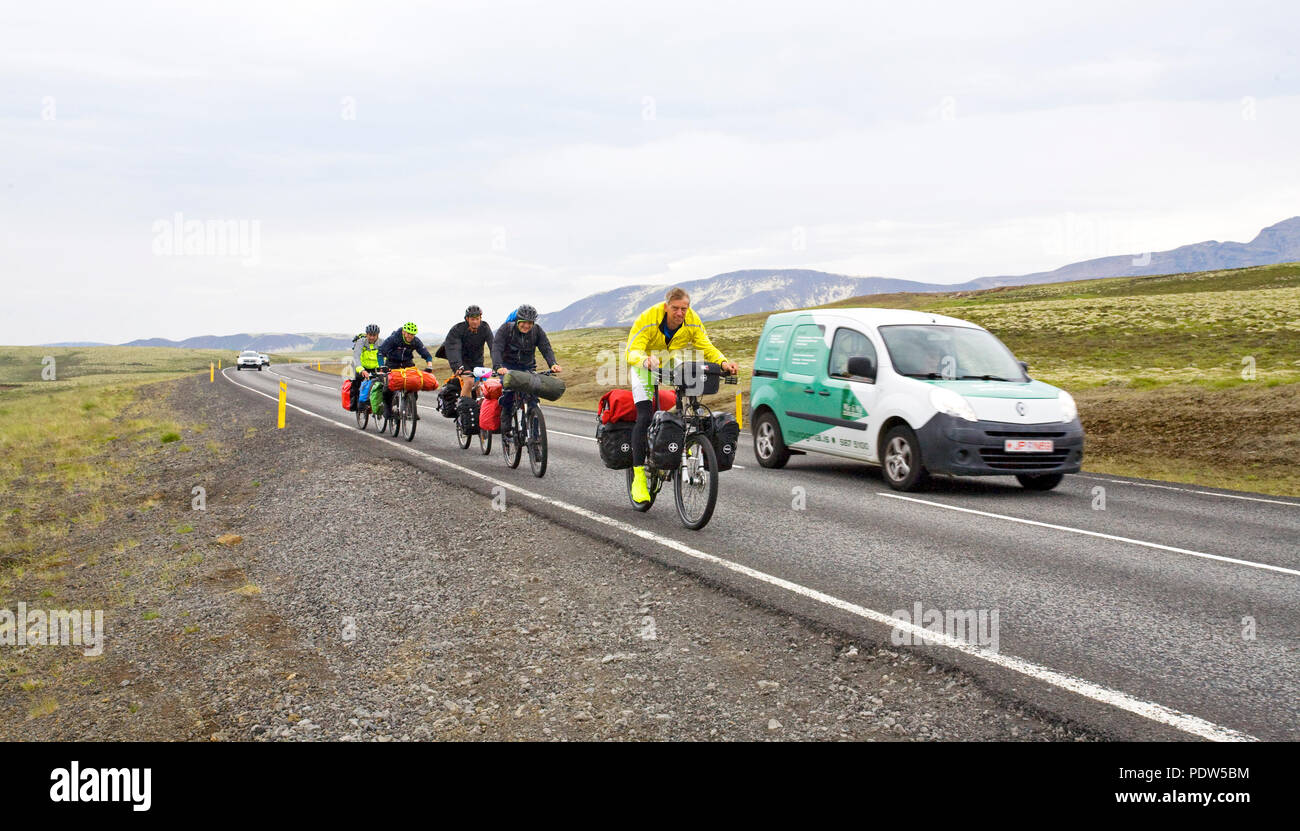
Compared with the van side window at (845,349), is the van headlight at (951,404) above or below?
below

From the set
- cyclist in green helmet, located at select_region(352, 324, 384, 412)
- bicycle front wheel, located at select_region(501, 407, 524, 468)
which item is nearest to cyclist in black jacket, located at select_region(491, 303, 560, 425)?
bicycle front wheel, located at select_region(501, 407, 524, 468)

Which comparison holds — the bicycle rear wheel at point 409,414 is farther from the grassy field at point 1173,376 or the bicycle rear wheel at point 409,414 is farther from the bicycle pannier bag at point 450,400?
the grassy field at point 1173,376

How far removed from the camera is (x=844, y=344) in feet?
38.2

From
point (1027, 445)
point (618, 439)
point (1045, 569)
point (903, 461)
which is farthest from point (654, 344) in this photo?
point (1027, 445)

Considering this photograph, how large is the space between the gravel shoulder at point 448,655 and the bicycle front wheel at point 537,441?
5.89ft

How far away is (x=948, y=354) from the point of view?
10.9 m

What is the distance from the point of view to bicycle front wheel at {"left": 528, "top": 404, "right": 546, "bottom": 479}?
447 inches

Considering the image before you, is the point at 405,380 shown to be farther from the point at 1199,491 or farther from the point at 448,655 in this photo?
the point at 1199,491

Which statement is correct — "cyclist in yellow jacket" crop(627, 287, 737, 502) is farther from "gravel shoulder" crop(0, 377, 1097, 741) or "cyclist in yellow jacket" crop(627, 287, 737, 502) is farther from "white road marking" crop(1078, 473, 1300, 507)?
"white road marking" crop(1078, 473, 1300, 507)

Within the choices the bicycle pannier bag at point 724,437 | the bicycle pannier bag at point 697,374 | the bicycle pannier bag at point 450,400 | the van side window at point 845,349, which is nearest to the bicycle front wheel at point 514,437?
the bicycle pannier bag at point 450,400

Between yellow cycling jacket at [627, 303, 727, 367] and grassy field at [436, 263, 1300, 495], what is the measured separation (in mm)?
8093

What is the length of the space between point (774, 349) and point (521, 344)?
3.66m

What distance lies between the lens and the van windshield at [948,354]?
35.0 feet
